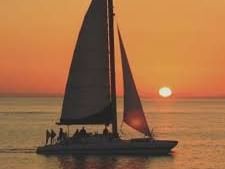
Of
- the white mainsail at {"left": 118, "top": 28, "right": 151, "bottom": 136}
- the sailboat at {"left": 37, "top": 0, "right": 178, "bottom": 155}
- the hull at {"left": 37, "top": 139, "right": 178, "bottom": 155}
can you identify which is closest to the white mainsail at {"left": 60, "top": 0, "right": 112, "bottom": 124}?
the sailboat at {"left": 37, "top": 0, "right": 178, "bottom": 155}

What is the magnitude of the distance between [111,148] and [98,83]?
231 inches

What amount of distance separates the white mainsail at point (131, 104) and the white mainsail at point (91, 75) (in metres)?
1.45

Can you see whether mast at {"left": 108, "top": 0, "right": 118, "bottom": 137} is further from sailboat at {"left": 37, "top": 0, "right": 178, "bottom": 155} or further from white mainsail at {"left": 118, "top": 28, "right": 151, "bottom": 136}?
white mainsail at {"left": 118, "top": 28, "right": 151, "bottom": 136}

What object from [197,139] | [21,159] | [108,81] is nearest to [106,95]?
[108,81]

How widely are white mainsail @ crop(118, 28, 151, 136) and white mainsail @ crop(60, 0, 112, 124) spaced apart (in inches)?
57.0

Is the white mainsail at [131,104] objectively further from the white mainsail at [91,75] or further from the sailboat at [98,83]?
the white mainsail at [91,75]

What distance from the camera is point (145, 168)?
51688mm

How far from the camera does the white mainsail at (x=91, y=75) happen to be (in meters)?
58.0

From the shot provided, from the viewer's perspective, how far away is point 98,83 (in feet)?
191

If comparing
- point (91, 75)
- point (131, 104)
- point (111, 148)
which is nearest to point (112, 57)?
point (91, 75)

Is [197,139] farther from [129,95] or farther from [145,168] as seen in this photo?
[145,168]

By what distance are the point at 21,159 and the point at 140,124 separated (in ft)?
33.5

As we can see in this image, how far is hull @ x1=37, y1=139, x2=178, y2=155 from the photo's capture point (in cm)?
5572

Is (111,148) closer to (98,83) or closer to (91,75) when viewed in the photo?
(98,83)
